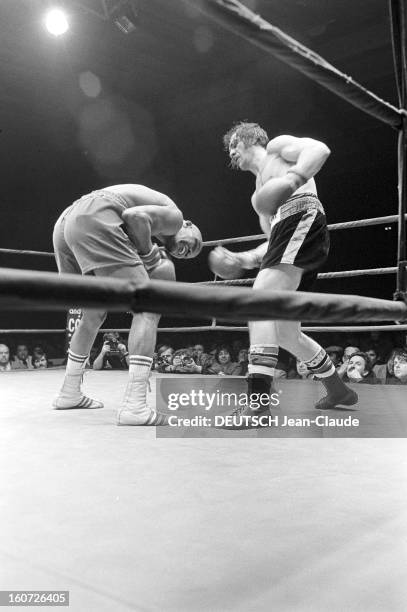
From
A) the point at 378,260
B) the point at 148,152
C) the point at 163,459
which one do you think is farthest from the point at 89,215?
the point at 148,152

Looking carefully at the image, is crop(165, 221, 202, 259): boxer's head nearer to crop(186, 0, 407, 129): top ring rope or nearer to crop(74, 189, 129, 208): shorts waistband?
crop(74, 189, 129, 208): shorts waistband

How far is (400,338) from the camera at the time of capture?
3779mm

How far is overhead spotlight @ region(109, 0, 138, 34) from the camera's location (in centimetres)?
413

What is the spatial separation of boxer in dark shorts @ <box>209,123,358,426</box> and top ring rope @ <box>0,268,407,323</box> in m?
0.88

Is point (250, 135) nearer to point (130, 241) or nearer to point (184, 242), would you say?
point (184, 242)

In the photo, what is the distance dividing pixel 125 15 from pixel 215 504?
13.9ft

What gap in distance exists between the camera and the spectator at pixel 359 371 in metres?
3.08

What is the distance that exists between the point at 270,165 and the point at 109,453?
3.57 ft

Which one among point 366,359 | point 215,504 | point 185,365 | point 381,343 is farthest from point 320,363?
point 185,365

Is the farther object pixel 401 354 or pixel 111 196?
pixel 401 354

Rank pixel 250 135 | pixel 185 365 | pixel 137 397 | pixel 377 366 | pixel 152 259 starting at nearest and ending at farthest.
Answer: pixel 137 397 < pixel 250 135 < pixel 152 259 < pixel 377 366 < pixel 185 365

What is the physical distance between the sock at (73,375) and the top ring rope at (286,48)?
1.34 m

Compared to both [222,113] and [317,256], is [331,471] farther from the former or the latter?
[222,113]

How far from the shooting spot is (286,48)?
0.88 meters
